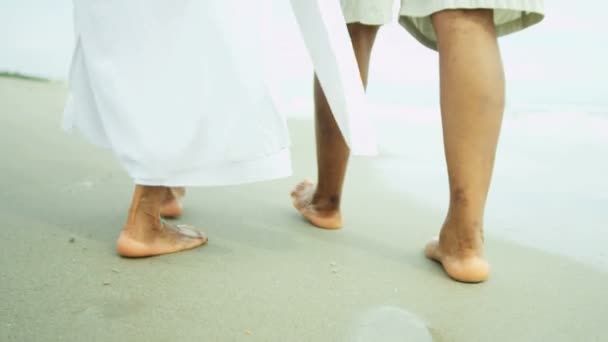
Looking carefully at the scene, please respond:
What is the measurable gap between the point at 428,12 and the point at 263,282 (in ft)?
2.55

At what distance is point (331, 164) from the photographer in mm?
1597

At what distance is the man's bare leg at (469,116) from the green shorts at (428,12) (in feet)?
0.11

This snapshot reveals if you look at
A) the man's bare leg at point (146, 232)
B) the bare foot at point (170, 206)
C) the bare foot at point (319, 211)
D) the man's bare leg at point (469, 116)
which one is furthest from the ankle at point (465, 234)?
the bare foot at point (170, 206)

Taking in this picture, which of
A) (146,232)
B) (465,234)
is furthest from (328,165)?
(146,232)

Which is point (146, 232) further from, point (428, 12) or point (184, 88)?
point (428, 12)

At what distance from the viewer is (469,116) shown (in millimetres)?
1204

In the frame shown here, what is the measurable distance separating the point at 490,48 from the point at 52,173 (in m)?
1.65

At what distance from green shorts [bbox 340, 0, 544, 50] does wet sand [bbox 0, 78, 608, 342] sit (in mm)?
630

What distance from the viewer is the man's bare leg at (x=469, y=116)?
1196 millimetres

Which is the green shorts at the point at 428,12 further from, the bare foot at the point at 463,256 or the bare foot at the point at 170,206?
the bare foot at the point at 170,206

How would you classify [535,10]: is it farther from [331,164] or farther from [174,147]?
[174,147]

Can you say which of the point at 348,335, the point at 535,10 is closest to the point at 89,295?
the point at 348,335

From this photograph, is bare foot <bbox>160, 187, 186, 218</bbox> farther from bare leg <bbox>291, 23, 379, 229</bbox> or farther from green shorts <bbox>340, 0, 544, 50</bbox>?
green shorts <bbox>340, 0, 544, 50</bbox>

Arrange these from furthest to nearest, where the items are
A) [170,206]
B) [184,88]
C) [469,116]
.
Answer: [170,206] < [469,116] < [184,88]
